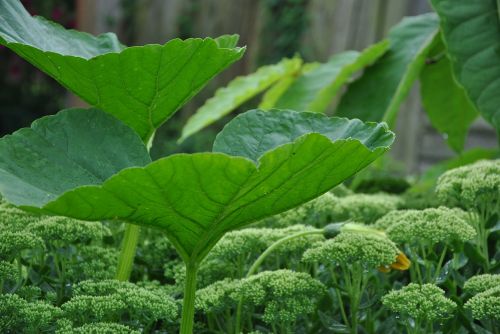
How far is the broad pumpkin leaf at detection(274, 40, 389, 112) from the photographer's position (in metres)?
1.84

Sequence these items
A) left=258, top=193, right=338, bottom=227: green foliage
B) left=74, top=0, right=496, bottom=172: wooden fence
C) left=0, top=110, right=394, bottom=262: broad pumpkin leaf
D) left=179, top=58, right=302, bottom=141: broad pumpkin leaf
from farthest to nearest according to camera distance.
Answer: left=74, top=0, right=496, bottom=172: wooden fence < left=179, top=58, right=302, bottom=141: broad pumpkin leaf < left=258, top=193, right=338, bottom=227: green foliage < left=0, top=110, right=394, bottom=262: broad pumpkin leaf

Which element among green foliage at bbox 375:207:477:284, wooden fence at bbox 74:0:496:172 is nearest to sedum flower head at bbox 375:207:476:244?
green foliage at bbox 375:207:477:284

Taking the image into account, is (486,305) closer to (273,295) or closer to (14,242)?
(273,295)

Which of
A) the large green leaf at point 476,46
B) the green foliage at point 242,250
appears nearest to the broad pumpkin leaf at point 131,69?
the green foliage at point 242,250

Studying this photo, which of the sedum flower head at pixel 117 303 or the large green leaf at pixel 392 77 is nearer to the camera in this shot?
the sedum flower head at pixel 117 303

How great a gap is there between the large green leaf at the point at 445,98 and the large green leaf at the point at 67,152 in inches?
43.1

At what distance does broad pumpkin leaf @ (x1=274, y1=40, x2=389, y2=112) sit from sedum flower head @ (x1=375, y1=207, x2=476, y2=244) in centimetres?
74

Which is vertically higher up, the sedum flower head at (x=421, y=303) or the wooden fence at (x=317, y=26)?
the wooden fence at (x=317, y=26)

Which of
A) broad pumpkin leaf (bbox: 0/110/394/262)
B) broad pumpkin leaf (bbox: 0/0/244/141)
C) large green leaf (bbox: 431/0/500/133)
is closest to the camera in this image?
broad pumpkin leaf (bbox: 0/110/394/262)

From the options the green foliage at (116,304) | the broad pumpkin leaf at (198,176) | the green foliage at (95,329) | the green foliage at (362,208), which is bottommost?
the green foliage at (95,329)

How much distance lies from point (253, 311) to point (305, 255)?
11cm

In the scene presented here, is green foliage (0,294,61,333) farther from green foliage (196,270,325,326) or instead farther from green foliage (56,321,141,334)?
green foliage (196,270,325,326)

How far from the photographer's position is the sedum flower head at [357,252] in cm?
104

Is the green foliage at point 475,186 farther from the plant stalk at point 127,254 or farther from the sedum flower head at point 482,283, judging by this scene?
the plant stalk at point 127,254
